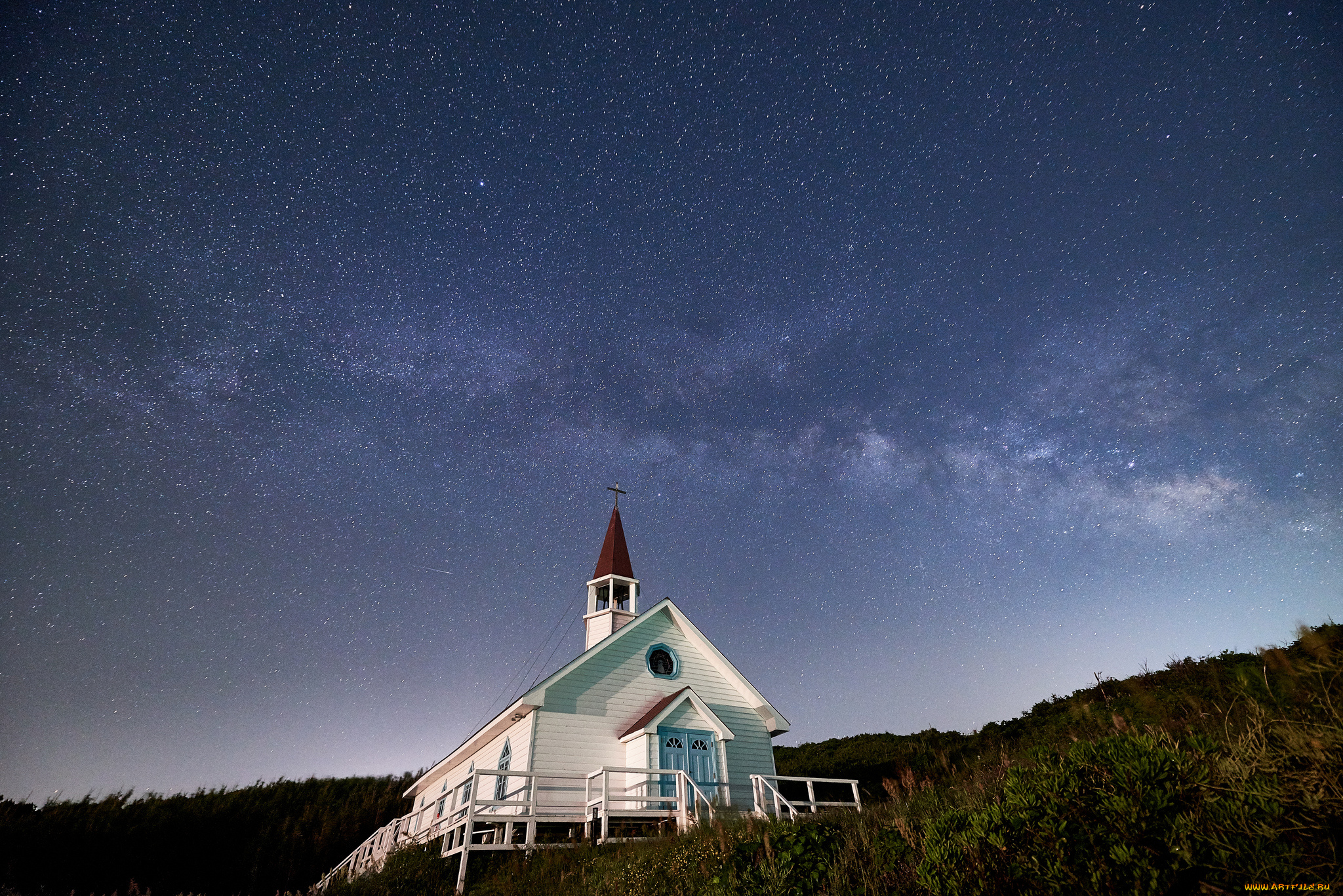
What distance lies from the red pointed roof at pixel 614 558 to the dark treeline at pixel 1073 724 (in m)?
10.1

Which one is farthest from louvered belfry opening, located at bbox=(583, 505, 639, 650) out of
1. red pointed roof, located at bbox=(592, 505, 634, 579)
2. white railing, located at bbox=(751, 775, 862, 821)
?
white railing, located at bbox=(751, 775, 862, 821)

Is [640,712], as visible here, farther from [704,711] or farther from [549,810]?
[549,810]

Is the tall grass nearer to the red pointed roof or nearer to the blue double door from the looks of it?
the blue double door

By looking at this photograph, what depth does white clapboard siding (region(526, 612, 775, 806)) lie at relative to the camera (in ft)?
57.5

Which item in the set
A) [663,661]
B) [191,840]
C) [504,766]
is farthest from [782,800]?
[191,840]

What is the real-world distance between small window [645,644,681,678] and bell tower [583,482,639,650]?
2819 millimetres

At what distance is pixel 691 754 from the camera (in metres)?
18.2

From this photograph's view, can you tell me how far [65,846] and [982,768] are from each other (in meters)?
31.1

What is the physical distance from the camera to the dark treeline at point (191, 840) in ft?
73.2

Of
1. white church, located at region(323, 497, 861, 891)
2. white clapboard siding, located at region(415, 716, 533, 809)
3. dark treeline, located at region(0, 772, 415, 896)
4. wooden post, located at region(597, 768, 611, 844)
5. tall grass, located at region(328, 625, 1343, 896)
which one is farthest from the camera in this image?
dark treeline, located at region(0, 772, 415, 896)

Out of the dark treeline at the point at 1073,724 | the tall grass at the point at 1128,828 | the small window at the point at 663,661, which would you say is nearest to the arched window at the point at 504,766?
the small window at the point at 663,661

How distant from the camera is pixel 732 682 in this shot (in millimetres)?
21359

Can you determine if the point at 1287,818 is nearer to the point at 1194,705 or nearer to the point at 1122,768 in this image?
the point at 1122,768

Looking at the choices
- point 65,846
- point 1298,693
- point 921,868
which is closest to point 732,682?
point 921,868
